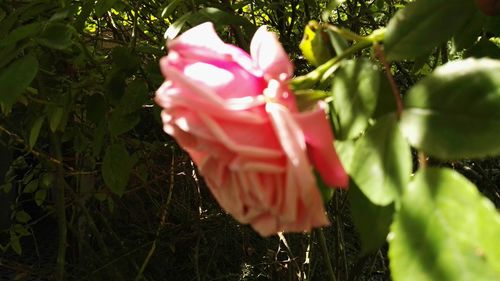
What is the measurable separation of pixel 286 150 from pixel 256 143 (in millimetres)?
27

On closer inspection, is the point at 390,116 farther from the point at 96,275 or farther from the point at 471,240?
the point at 96,275

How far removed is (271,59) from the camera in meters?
0.46

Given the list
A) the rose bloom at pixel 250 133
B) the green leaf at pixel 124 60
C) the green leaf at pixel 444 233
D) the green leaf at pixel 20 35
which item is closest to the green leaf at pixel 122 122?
the green leaf at pixel 124 60

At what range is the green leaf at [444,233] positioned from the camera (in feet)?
1.11

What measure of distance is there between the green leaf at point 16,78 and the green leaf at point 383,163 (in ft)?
1.80

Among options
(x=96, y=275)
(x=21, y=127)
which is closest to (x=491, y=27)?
(x=21, y=127)

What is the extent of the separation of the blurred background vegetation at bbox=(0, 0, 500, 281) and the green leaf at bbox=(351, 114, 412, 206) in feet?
1.40

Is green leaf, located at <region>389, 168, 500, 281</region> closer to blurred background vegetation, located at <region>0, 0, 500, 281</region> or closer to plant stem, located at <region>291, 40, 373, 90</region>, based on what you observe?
plant stem, located at <region>291, 40, 373, 90</region>

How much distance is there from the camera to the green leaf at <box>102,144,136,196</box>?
1.18 metres

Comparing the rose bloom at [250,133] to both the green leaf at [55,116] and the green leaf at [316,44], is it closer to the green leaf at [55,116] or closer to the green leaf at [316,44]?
the green leaf at [316,44]

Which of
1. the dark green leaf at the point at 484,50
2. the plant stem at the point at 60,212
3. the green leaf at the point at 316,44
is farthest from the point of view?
the plant stem at the point at 60,212

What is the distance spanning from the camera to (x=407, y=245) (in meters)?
0.37

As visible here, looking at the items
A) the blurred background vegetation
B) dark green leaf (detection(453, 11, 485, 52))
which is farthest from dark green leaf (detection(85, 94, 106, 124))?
dark green leaf (detection(453, 11, 485, 52))

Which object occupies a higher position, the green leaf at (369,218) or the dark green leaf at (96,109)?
the green leaf at (369,218)
